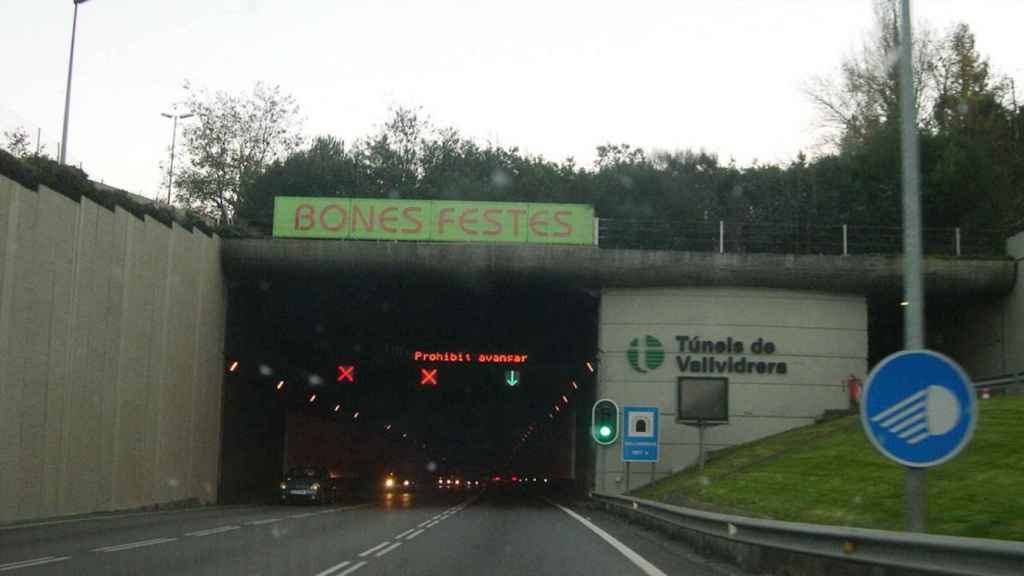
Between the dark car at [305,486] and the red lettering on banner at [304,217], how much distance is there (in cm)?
1040

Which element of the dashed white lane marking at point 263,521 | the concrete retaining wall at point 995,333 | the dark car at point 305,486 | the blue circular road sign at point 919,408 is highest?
the concrete retaining wall at point 995,333

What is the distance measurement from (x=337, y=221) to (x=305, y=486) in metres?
10.8

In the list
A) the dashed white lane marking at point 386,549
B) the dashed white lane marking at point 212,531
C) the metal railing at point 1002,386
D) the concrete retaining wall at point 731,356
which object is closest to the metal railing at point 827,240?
the concrete retaining wall at point 731,356

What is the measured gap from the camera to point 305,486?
4353 centimetres

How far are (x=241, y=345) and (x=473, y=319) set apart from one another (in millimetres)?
9979

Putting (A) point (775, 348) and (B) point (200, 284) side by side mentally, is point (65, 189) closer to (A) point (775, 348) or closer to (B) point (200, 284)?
(B) point (200, 284)

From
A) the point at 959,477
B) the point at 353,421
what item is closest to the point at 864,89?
the point at 353,421

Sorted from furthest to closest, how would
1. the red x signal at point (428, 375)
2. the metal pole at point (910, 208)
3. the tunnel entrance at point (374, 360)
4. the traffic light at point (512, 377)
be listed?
1. the red x signal at point (428, 375)
2. the traffic light at point (512, 377)
3. the tunnel entrance at point (374, 360)
4. the metal pole at point (910, 208)

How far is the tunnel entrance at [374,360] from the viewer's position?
4353 cm

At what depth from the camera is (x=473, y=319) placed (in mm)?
48562

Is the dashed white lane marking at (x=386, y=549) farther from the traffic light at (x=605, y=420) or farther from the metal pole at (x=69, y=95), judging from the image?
the metal pole at (x=69, y=95)

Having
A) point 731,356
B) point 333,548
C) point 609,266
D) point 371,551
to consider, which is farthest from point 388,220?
point 371,551

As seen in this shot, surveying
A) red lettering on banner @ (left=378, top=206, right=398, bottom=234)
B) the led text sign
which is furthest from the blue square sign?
the led text sign

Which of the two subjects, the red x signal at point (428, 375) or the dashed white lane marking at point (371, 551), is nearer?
the dashed white lane marking at point (371, 551)
